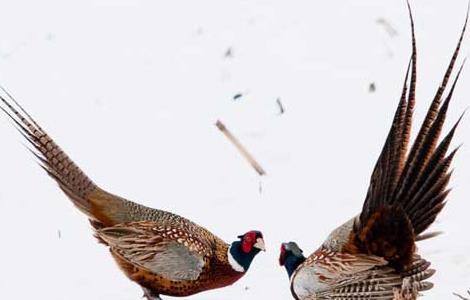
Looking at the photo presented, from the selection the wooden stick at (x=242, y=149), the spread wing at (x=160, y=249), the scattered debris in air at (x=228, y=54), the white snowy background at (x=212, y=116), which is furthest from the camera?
the scattered debris in air at (x=228, y=54)

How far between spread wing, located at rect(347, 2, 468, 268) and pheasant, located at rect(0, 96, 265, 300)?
86 centimetres

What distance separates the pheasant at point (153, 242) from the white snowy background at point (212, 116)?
0.35 meters

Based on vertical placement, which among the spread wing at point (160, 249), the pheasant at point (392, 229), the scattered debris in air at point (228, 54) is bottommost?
the pheasant at point (392, 229)

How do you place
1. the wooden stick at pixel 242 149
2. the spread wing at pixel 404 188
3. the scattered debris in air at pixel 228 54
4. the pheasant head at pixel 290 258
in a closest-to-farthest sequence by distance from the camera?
the spread wing at pixel 404 188 < the pheasant head at pixel 290 258 < the wooden stick at pixel 242 149 < the scattered debris in air at pixel 228 54

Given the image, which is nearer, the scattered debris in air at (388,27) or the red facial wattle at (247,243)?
the red facial wattle at (247,243)

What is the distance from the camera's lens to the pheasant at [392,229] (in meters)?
6.34

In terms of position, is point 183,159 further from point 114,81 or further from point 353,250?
point 353,250

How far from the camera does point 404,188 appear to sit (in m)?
6.48

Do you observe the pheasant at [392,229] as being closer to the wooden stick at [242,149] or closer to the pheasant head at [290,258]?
the pheasant head at [290,258]

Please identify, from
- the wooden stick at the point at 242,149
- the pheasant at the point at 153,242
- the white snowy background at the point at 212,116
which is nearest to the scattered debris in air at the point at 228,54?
the white snowy background at the point at 212,116

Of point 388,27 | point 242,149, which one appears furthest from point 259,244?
point 388,27

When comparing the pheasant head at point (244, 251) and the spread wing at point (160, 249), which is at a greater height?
the spread wing at point (160, 249)

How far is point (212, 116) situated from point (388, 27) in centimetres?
167

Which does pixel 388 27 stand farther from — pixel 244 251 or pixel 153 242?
pixel 153 242
